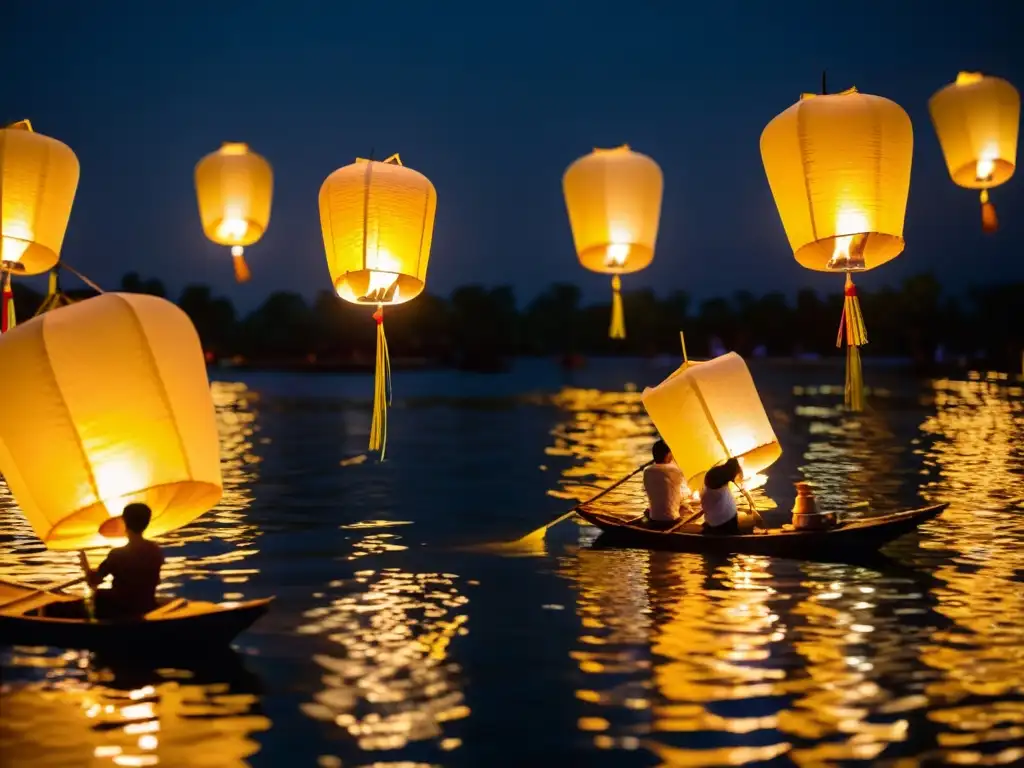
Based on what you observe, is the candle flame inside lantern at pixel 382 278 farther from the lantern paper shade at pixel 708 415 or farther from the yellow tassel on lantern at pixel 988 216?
the yellow tassel on lantern at pixel 988 216

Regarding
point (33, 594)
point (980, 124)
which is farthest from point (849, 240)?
point (33, 594)

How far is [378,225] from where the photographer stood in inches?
542

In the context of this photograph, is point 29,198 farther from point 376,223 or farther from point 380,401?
point 380,401

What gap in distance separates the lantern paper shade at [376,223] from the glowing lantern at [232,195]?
24.1 feet

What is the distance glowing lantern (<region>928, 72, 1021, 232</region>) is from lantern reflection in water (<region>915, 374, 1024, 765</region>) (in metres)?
4.57

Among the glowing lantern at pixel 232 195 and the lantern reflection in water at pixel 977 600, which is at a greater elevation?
the glowing lantern at pixel 232 195

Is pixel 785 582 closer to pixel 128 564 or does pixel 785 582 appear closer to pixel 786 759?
pixel 786 759

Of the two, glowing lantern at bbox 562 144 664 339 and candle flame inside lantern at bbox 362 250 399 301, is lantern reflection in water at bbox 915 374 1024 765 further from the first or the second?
candle flame inside lantern at bbox 362 250 399 301

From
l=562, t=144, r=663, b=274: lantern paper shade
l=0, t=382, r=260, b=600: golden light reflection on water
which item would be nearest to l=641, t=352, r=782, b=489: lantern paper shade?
l=562, t=144, r=663, b=274: lantern paper shade

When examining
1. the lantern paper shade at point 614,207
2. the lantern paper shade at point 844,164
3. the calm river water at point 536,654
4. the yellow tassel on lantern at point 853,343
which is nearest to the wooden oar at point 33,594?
the calm river water at point 536,654

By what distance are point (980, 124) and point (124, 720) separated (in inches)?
609

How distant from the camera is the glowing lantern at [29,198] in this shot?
1656 cm

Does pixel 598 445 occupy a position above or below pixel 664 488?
below

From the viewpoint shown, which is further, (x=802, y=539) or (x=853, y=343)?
(x=802, y=539)
